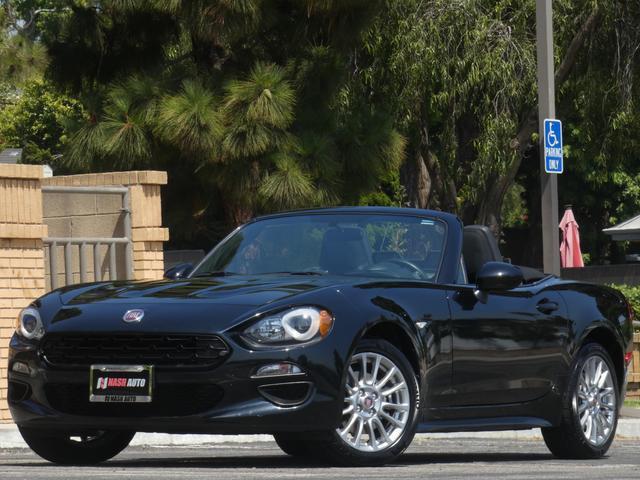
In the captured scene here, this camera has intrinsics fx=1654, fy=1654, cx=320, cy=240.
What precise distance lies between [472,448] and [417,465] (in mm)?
3233

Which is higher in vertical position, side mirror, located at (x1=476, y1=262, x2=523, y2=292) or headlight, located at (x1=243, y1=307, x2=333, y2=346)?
side mirror, located at (x1=476, y1=262, x2=523, y2=292)

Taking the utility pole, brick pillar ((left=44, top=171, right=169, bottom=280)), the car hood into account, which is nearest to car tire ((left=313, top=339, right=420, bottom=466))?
the car hood

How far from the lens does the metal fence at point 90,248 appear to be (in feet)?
50.0

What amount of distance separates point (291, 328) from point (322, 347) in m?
0.18

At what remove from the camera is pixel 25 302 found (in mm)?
14555

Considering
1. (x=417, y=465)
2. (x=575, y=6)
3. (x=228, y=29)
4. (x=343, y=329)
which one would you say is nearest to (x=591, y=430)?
(x=417, y=465)

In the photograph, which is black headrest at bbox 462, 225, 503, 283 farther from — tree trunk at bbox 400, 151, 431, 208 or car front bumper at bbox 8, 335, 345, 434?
tree trunk at bbox 400, 151, 431, 208

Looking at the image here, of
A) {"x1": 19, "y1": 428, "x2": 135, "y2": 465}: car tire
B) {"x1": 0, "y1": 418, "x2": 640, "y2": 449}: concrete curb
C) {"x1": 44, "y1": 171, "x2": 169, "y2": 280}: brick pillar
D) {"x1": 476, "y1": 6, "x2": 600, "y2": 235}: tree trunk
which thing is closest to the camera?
{"x1": 19, "y1": 428, "x2": 135, "y2": 465}: car tire

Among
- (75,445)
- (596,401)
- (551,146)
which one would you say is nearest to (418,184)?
(551,146)

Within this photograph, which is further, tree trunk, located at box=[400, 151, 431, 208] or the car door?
tree trunk, located at box=[400, 151, 431, 208]

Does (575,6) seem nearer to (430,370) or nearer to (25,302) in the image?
(25,302)

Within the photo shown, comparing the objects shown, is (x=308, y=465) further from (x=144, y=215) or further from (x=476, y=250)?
(x=144, y=215)

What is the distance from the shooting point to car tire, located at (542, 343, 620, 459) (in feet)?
32.9

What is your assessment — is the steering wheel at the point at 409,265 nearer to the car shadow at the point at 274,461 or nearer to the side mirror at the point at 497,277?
the side mirror at the point at 497,277
